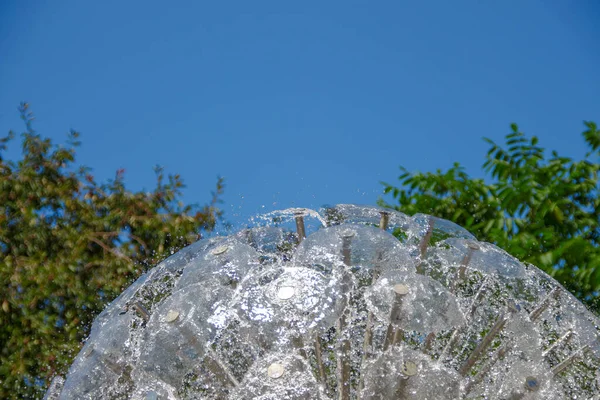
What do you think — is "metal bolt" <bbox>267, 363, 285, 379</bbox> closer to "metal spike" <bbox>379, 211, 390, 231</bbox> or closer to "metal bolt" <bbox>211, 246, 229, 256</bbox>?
"metal bolt" <bbox>211, 246, 229, 256</bbox>

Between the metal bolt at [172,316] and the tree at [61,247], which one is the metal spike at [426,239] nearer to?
the metal bolt at [172,316]

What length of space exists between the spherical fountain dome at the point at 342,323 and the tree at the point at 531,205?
54.8 inches

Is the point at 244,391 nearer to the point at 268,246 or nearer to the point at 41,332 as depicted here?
the point at 268,246

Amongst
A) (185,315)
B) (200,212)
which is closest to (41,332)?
(200,212)

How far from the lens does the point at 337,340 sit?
317 centimetres

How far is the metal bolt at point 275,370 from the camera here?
2.44 metres

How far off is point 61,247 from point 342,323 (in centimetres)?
521

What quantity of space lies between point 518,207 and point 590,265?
1442 millimetres

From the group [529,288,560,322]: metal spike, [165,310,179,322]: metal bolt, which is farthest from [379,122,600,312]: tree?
[165,310,179,322]: metal bolt

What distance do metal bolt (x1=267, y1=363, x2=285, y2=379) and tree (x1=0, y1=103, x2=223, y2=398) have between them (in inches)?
179

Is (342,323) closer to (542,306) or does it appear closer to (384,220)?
(384,220)

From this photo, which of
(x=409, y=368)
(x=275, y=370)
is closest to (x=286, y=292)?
(x=275, y=370)

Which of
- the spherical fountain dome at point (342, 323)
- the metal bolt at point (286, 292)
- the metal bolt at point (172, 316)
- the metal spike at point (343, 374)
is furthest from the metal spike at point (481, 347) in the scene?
the metal bolt at point (172, 316)

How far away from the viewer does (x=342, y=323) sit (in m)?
3.30
